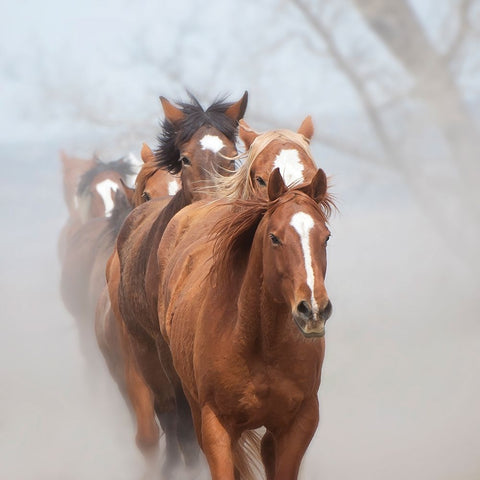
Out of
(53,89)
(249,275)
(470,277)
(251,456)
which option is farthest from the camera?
(53,89)

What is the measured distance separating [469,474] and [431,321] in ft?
17.8

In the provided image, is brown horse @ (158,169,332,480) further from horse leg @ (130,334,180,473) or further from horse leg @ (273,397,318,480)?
horse leg @ (130,334,180,473)

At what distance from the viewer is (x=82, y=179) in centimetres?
1231

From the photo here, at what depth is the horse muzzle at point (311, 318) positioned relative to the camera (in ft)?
14.0

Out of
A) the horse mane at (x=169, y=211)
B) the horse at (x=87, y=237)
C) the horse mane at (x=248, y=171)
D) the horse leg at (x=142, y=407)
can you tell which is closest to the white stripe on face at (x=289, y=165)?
the horse mane at (x=248, y=171)

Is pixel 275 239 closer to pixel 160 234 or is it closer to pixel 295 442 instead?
pixel 295 442

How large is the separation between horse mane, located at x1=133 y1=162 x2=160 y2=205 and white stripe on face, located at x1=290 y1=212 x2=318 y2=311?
350 cm

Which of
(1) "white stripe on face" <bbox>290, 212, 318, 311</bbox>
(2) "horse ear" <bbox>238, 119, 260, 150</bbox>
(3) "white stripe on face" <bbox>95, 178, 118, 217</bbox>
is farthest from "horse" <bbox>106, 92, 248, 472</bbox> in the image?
(3) "white stripe on face" <bbox>95, 178, 118, 217</bbox>

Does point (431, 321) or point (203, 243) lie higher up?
point (431, 321)

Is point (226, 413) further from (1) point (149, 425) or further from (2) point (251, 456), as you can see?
(1) point (149, 425)

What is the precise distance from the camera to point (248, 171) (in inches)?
218

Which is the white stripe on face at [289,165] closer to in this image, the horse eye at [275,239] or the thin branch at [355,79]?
the horse eye at [275,239]

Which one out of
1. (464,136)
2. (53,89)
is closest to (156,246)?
(464,136)

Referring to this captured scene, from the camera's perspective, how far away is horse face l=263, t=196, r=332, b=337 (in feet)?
14.0
